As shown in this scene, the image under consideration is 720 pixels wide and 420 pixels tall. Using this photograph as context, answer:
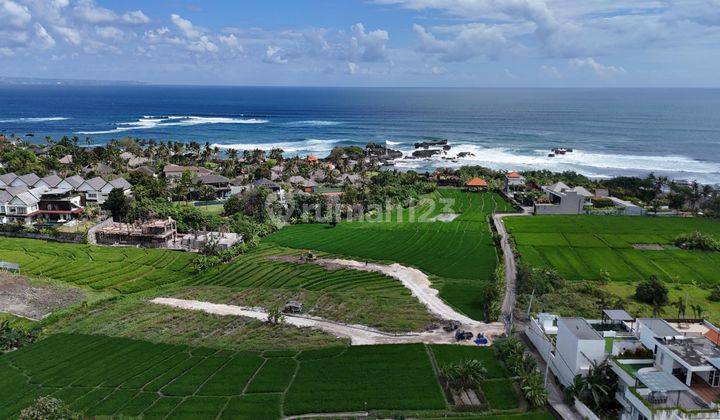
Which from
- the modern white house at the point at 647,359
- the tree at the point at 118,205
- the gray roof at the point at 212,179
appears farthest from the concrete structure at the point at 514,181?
the tree at the point at 118,205

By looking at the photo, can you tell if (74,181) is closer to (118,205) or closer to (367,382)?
(118,205)

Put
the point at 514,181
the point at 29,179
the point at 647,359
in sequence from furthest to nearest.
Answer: the point at 514,181 < the point at 29,179 < the point at 647,359

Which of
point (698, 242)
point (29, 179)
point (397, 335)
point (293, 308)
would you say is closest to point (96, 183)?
point (29, 179)

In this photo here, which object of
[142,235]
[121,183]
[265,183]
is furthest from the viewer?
[265,183]

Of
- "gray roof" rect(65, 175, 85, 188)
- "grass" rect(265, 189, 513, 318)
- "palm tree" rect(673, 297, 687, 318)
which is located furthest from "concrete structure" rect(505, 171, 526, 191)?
"gray roof" rect(65, 175, 85, 188)

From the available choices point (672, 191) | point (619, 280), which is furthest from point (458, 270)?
point (672, 191)

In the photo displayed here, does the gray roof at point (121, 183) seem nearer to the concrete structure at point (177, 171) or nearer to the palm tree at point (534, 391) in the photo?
the concrete structure at point (177, 171)

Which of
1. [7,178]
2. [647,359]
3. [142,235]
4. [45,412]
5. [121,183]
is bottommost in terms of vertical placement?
[45,412]
